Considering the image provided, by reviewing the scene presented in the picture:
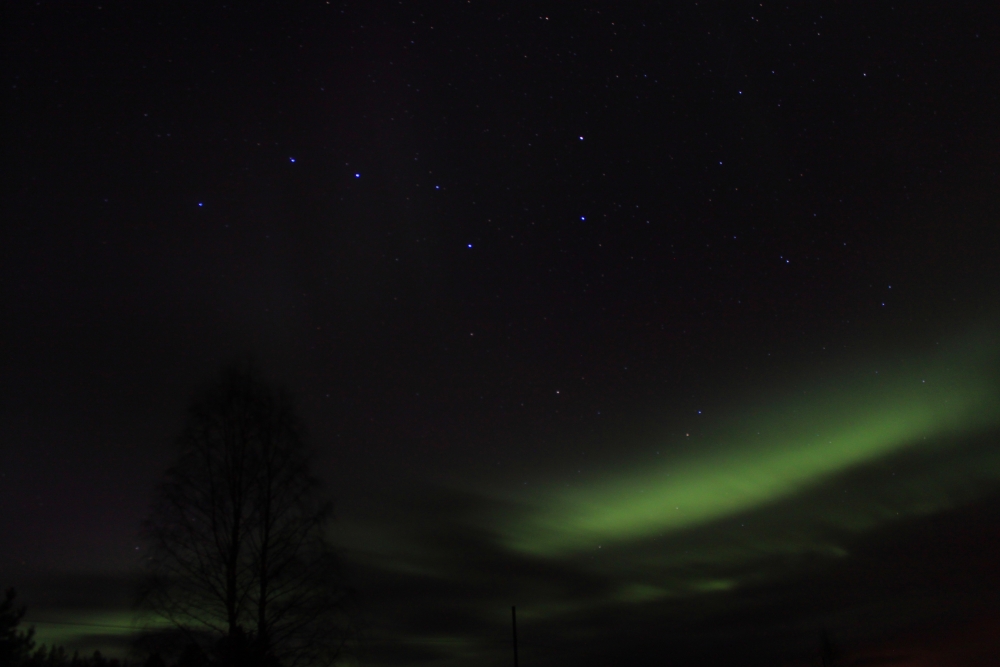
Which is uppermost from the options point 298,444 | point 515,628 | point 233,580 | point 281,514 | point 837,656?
point 298,444

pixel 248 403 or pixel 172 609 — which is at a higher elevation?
pixel 248 403

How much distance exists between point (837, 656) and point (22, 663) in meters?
89.4

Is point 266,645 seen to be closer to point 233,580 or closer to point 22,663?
point 233,580

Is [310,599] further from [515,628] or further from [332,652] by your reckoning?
[515,628]

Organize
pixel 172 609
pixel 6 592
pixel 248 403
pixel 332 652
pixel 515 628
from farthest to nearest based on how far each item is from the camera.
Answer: pixel 515 628
pixel 6 592
pixel 248 403
pixel 332 652
pixel 172 609

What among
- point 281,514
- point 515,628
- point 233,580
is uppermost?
point 281,514

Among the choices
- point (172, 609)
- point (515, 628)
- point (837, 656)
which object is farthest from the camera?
point (837, 656)

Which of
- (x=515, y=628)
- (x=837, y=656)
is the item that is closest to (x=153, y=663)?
(x=515, y=628)

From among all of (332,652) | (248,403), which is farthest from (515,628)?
(248,403)

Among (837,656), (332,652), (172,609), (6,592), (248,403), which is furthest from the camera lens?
(837,656)

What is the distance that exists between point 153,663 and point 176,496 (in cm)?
421

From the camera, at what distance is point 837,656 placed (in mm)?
87625

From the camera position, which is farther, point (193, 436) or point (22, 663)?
point (22, 663)

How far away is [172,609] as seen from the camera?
49.6 ft
